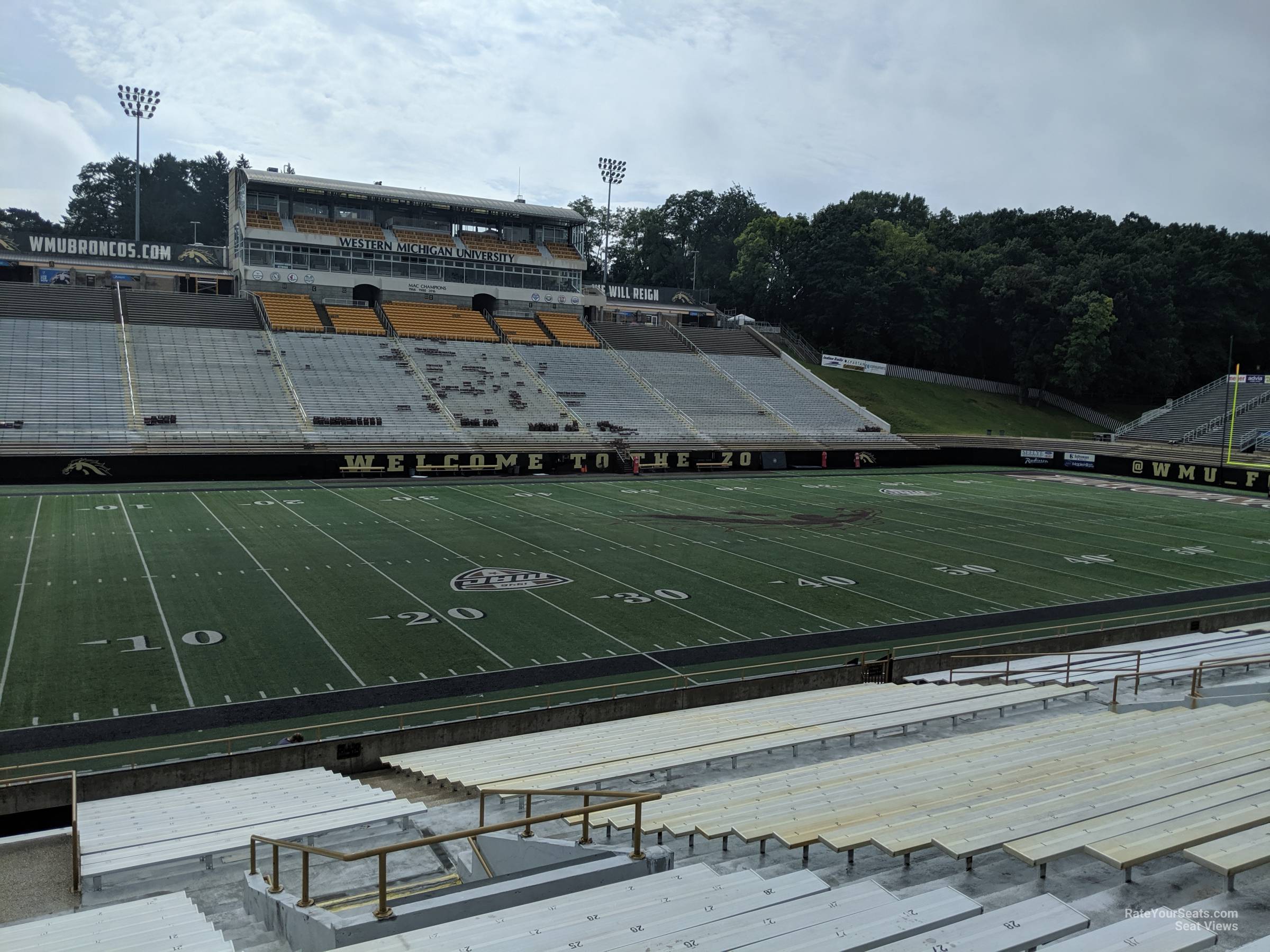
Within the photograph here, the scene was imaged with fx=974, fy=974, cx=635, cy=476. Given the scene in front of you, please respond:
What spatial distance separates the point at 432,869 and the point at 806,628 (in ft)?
40.4

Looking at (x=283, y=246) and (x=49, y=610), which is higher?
(x=283, y=246)

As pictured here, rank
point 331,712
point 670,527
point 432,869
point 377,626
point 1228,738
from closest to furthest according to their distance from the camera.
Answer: point 432,869 < point 1228,738 < point 331,712 < point 377,626 < point 670,527

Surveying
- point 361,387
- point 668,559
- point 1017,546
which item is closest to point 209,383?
point 361,387

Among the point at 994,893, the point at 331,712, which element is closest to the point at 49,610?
the point at 331,712

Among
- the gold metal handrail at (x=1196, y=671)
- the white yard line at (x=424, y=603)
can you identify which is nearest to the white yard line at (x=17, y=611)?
the white yard line at (x=424, y=603)

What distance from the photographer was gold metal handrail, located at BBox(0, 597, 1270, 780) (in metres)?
12.1

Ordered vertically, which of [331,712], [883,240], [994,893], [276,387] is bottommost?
[331,712]

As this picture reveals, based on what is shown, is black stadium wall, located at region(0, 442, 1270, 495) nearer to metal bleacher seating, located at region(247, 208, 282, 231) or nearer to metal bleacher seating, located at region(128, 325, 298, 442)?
metal bleacher seating, located at region(128, 325, 298, 442)

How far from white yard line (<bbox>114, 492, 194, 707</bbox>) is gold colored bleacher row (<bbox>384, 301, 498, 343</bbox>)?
86.8ft

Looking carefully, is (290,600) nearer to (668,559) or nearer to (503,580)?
(503,580)

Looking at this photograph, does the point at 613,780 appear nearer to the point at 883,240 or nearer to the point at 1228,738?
the point at 1228,738

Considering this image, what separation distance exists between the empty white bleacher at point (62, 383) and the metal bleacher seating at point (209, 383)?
1.12m

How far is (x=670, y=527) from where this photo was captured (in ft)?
97.9

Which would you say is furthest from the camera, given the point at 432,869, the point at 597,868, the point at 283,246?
the point at 283,246
